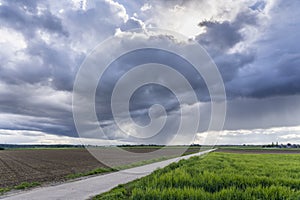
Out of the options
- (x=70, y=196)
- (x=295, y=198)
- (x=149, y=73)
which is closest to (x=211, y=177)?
(x=295, y=198)

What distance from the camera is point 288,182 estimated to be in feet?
39.4

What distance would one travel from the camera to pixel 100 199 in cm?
1316

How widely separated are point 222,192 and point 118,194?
590cm

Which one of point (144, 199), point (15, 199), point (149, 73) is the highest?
point (149, 73)

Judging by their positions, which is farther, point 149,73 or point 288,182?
point 149,73

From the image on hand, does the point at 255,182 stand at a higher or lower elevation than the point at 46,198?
higher

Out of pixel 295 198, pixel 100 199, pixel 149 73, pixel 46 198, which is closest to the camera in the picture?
pixel 295 198

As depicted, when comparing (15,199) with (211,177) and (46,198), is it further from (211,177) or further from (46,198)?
(211,177)

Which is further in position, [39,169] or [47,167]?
[47,167]

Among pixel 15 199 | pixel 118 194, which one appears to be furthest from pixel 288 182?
pixel 15 199

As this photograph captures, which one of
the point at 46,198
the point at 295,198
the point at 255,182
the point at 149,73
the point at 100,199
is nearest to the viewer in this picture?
the point at 295,198

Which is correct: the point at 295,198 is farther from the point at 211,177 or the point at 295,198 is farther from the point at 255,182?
the point at 211,177

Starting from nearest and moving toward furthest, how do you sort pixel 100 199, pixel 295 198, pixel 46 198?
pixel 295 198
pixel 100 199
pixel 46 198

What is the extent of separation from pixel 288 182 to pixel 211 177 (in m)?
3.10
